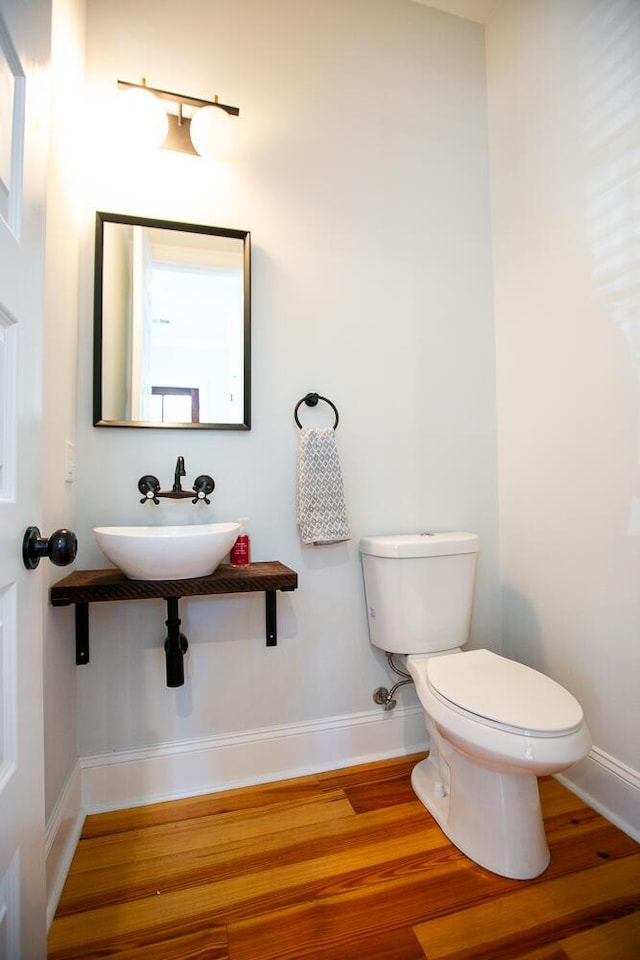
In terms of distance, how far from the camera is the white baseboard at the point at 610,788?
1.22 metres

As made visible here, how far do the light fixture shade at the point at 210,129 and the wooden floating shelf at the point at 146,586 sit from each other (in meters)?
1.39

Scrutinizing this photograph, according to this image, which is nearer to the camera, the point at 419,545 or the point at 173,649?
the point at 173,649

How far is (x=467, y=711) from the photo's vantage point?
106cm

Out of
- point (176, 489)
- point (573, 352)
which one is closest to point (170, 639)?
point (176, 489)

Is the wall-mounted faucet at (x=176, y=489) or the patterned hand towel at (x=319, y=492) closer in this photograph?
the wall-mounted faucet at (x=176, y=489)

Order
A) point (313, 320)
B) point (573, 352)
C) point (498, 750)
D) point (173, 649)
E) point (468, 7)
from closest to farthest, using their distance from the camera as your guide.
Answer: point (498, 750) → point (173, 649) → point (573, 352) → point (313, 320) → point (468, 7)

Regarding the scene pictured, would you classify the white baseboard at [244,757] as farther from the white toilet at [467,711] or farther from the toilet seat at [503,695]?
the toilet seat at [503,695]

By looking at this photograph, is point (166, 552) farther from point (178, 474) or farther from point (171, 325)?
point (171, 325)

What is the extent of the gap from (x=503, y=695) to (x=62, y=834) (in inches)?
47.2

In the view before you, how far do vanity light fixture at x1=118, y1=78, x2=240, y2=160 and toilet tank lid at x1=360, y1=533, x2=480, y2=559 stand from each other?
1.44 metres

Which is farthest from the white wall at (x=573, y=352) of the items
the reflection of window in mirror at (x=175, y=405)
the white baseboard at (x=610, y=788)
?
the reflection of window in mirror at (x=175, y=405)

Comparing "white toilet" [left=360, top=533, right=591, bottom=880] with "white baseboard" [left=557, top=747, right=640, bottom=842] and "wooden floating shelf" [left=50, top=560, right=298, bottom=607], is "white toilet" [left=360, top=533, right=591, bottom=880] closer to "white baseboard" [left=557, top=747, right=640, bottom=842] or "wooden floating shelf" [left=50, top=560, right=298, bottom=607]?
"white baseboard" [left=557, top=747, right=640, bottom=842]

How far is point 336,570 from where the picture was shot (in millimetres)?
1570

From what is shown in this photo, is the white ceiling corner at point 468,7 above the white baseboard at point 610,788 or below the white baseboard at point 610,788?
above
